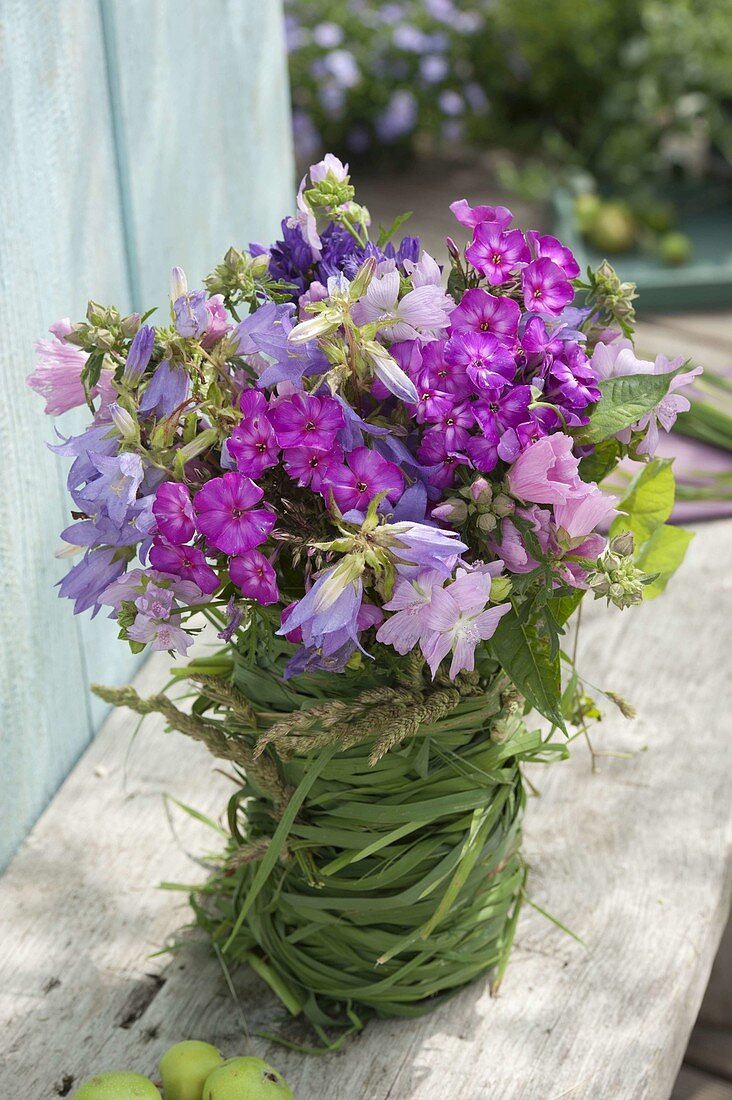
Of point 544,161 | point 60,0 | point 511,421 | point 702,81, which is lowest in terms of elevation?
point 544,161

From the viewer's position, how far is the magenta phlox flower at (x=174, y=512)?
72 cm

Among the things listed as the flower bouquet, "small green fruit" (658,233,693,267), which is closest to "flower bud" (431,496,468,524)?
the flower bouquet

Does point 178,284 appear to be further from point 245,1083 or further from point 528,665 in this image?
point 245,1083

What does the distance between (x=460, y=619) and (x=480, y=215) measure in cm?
26

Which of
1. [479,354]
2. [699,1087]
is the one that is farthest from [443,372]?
[699,1087]

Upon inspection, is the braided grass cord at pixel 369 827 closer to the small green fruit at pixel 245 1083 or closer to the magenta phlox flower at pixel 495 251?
the small green fruit at pixel 245 1083

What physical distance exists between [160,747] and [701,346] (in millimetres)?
1254

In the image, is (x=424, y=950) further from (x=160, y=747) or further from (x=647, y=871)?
(x=160, y=747)

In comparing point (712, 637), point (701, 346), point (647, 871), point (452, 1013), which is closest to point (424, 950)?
point (452, 1013)

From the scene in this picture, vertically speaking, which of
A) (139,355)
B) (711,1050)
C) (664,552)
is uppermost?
(139,355)

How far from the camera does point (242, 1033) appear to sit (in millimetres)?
994

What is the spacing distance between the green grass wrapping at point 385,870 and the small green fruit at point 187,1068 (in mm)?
82

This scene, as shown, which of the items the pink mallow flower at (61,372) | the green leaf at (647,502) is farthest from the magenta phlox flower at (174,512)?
the green leaf at (647,502)

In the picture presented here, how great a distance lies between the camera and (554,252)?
0.78 metres
